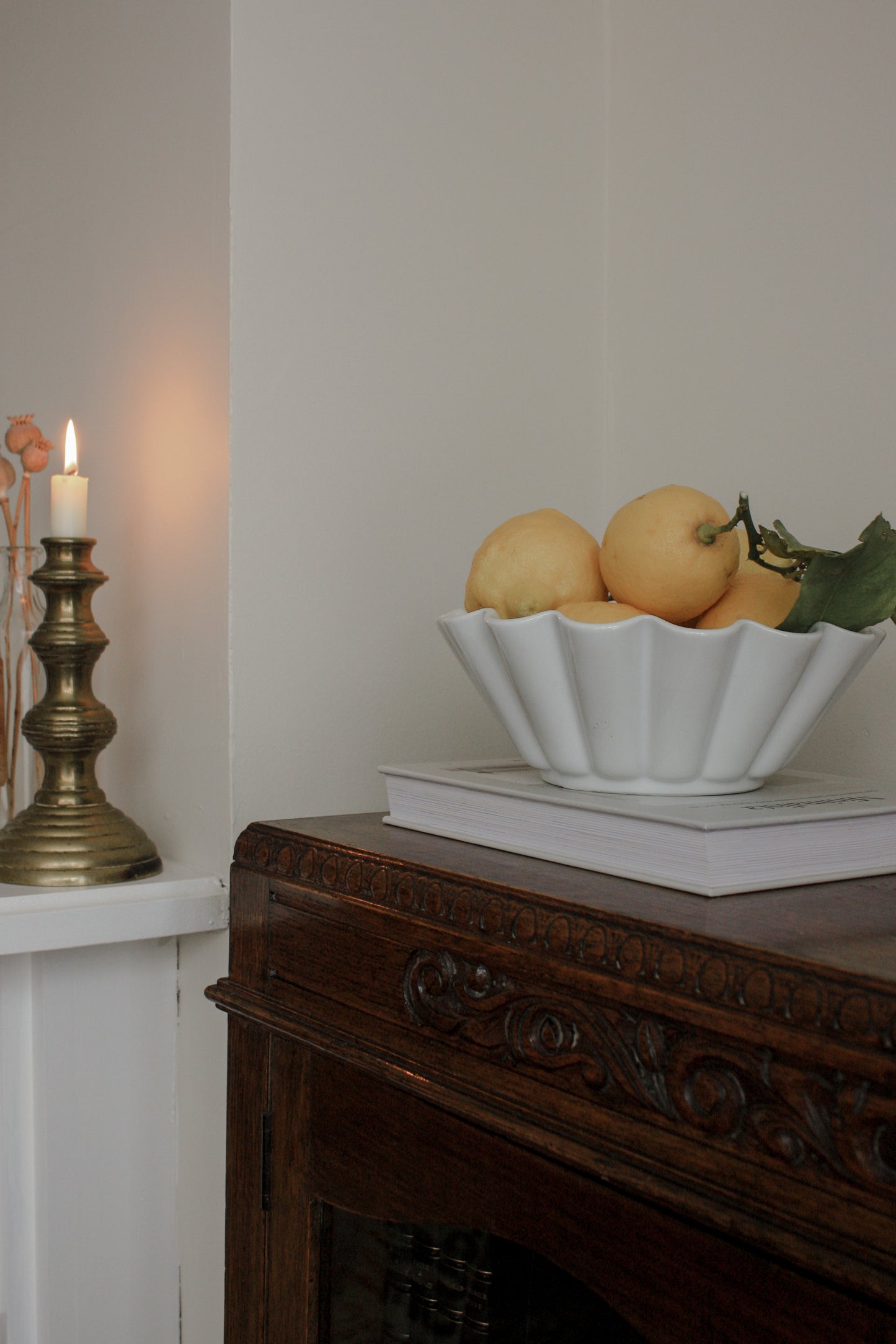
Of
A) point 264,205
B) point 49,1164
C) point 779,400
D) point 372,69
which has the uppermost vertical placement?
point 372,69

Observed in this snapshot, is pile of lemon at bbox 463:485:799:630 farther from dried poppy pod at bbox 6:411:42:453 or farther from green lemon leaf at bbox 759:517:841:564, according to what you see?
dried poppy pod at bbox 6:411:42:453

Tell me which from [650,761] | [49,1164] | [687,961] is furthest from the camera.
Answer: [49,1164]

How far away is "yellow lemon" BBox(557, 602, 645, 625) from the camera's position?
61 centimetres

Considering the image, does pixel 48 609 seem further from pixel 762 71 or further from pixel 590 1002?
pixel 762 71

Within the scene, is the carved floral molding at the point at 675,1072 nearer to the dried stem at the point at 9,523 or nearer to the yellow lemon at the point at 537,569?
the yellow lemon at the point at 537,569

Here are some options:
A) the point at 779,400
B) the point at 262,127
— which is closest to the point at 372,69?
the point at 262,127

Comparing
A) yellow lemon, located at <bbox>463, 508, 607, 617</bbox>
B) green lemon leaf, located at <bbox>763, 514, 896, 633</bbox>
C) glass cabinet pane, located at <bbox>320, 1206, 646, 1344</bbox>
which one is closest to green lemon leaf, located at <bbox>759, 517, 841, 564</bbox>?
green lemon leaf, located at <bbox>763, 514, 896, 633</bbox>

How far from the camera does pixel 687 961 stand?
0.45 meters

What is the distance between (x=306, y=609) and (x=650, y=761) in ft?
1.23

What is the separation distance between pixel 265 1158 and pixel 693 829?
356mm

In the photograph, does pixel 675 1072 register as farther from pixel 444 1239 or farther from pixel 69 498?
pixel 69 498

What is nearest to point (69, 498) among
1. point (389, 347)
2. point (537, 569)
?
point (389, 347)

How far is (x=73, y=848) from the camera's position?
33.2 inches

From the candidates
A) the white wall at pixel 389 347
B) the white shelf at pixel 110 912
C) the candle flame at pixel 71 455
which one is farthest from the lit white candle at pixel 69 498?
the white shelf at pixel 110 912
